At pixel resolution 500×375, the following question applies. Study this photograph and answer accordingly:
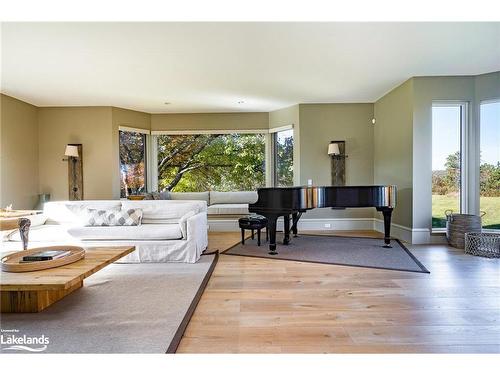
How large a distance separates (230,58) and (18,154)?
454cm

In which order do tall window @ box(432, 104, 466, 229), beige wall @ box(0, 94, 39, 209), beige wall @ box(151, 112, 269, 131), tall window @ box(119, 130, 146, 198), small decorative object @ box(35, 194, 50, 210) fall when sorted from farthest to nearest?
beige wall @ box(151, 112, 269, 131), tall window @ box(119, 130, 146, 198), small decorative object @ box(35, 194, 50, 210), beige wall @ box(0, 94, 39, 209), tall window @ box(432, 104, 466, 229)

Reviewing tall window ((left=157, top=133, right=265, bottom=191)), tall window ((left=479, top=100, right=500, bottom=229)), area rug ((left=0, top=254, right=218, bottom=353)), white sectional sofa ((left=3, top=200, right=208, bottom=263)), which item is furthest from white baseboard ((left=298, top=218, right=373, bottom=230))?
area rug ((left=0, top=254, right=218, bottom=353))

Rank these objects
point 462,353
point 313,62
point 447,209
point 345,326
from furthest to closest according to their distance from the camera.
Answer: point 447,209 → point 313,62 → point 345,326 → point 462,353

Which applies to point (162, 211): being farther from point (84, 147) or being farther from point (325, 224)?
point (325, 224)

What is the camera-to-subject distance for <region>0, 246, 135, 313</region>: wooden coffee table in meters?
1.88

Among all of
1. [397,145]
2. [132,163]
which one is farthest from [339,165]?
[132,163]

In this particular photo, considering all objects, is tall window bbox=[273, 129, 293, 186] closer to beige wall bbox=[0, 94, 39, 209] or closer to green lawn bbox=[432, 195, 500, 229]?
green lawn bbox=[432, 195, 500, 229]

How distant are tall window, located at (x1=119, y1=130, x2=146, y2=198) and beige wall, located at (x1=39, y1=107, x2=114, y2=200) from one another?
0.90 feet

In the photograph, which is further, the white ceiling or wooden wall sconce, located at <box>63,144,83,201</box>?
wooden wall sconce, located at <box>63,144,83,201</box>

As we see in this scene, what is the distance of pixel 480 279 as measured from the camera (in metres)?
2.89

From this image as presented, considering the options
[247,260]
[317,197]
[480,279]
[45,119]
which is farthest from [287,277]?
[45,119]

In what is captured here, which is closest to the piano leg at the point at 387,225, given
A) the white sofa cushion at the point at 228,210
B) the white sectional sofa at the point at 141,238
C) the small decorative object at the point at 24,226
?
the white sofa cushion at the point at 228,210
